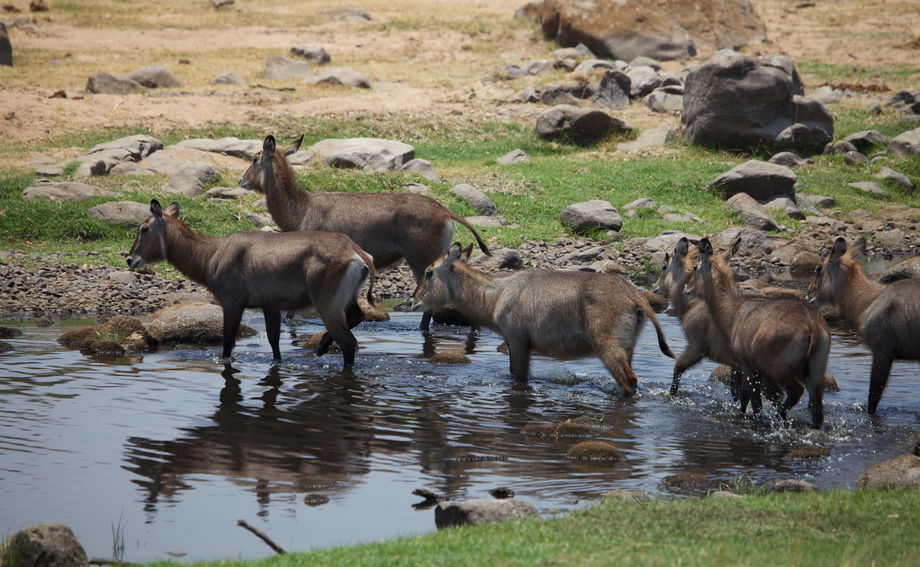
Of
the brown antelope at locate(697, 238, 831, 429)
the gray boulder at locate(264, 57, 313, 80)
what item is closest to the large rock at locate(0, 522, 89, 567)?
the brown antelope at locate(697, 238, 831, 429)

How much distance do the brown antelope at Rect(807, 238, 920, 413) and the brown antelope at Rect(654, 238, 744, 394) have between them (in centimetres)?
113

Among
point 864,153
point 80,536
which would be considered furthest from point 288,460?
point 864,153

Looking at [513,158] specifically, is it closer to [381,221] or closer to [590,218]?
[590,218]

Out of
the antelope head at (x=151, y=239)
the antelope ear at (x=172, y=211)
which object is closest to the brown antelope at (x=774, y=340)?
the antelope head at (x=151, y=239)

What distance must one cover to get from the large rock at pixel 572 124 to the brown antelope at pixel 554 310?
13.3 metres

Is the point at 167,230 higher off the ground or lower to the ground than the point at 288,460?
higher

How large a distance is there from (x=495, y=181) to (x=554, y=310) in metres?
10.2

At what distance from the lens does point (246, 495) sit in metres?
6.62

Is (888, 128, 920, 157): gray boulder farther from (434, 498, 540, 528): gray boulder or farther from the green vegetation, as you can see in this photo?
(434, 498, 540, 528): gray boulder

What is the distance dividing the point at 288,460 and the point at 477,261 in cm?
798

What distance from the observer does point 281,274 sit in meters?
10.4

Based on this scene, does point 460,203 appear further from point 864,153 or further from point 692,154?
point 864,153

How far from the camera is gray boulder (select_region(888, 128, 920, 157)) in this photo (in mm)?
22031

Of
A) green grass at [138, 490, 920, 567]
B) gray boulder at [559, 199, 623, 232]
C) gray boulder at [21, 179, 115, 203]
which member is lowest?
gray boulder at [559, 199, 623, 232]
